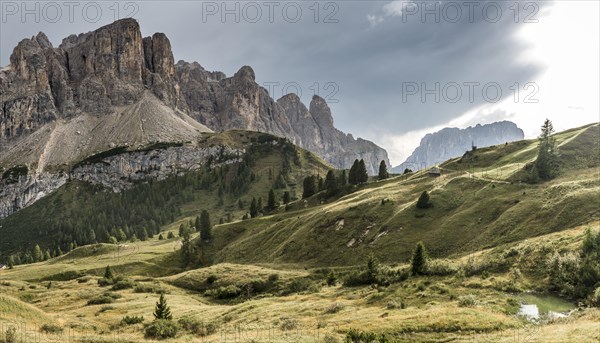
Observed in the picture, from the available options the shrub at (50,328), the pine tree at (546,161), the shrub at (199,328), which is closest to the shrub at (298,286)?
the shrub at (199,328)

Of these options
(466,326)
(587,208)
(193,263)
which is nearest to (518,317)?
(466,326)

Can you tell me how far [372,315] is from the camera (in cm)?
3966

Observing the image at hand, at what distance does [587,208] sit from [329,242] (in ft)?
168

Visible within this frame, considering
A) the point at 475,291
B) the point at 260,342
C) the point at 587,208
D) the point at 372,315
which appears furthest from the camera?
the point at 587,208

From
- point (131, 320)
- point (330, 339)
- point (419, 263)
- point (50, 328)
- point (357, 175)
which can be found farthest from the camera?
point (357, 175)

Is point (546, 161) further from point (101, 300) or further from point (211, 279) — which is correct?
point (101, 300)

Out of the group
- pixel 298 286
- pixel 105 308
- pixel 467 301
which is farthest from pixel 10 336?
pixel 298 286

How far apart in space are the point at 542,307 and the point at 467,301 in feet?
23.1

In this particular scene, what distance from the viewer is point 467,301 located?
40.0 meters

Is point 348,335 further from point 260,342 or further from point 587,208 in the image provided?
point 587,208

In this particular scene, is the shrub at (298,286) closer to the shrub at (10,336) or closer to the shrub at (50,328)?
the shrub at (50,328)

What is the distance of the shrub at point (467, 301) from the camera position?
129 ft

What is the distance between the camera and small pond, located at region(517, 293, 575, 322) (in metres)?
35.9

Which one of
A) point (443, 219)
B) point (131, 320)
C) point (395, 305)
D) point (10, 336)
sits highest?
point (443, 219)
